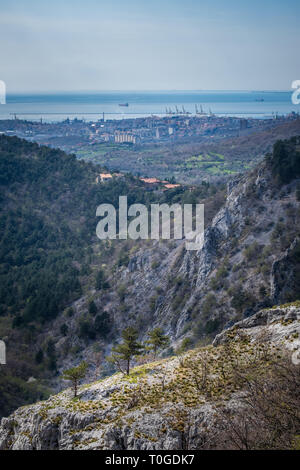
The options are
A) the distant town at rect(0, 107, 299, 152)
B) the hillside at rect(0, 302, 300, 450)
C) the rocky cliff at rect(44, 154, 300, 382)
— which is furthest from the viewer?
the distant town at rect(0, 107, 299, 152)

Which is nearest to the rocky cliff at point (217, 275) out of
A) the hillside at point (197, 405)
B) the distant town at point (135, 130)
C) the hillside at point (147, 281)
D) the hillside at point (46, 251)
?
the hillside at point (147, 281)

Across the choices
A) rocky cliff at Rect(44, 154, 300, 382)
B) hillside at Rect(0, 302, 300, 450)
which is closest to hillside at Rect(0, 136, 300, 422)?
rocky cliff at Rect(44, 154, 300, 382)

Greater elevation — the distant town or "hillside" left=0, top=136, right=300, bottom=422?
the distant town

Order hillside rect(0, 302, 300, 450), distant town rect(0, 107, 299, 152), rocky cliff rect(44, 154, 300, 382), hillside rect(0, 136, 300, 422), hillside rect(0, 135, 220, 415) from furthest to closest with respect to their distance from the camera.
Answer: distant town rect(0, 107, 299, 152) < hillside rect(0, 135, 220, 415) < hillside rect(0, 136, 300, 422) < rocky cliff rect(44, 154, 300, 382) < hillside rect(0, 302, 300, 450)

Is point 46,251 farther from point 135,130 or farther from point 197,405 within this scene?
point 135,130

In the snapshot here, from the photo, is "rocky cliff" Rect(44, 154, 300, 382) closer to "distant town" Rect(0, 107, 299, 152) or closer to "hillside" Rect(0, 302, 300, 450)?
"hillside" Rect(0, 302, 300, 450)

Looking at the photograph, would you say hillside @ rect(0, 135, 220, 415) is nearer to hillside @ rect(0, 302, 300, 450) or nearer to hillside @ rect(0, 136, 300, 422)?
hillside @ rect(0, 136, 300, 422)

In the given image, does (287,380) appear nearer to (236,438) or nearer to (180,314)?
(236,438)

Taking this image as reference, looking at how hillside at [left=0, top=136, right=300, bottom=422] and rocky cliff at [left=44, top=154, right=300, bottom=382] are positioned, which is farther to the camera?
hillside at [left=0, top=136, right=300, bottom=422]
